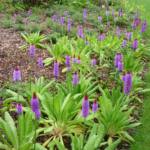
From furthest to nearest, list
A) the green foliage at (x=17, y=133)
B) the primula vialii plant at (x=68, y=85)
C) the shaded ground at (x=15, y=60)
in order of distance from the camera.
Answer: the shaded ground at (x=15, y=60) → the primula vialii plant at (x=68, y=85) → the green foliage at (x=17, y=133)

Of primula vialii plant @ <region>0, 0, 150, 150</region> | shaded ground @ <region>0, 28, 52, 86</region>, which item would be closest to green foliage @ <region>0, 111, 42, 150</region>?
primula vialii plant @ <region>0, 0, 150, 150</region>

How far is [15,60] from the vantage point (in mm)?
7582

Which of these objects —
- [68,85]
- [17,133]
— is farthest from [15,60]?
[17,133]

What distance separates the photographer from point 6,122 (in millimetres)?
4715

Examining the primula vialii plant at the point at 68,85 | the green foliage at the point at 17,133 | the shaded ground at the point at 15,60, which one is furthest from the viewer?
the shaded ground at the point at 15,60

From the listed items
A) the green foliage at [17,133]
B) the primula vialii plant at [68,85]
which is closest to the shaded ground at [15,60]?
the primula vialii plant at [68,85]

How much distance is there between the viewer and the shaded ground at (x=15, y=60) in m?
6.92

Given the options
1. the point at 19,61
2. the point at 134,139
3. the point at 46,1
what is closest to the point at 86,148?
the point at 134,139

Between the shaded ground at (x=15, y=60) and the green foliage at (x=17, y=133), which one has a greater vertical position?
the green foliage at (x=17, y=133)

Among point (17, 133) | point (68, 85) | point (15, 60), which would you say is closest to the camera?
point (17, 133)

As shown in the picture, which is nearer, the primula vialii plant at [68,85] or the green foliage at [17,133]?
the green foliage at [17,133]

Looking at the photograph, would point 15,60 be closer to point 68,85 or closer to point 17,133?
point 68,85

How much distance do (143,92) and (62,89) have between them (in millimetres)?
1838

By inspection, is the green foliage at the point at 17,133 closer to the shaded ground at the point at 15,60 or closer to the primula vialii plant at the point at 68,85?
the primula vialii plant at the point at 68,85
